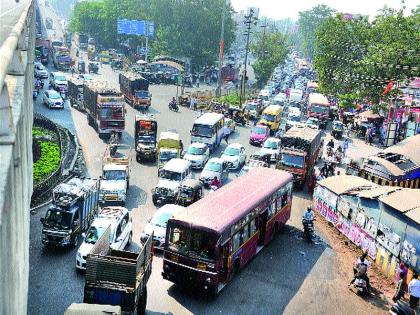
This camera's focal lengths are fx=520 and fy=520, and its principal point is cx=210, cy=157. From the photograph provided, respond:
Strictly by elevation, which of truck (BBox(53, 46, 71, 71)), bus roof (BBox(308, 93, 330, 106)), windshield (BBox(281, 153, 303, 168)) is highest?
truck (BBox(53, 46, 71, 71))

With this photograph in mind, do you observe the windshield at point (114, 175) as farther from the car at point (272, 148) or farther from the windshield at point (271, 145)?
the windshield at point (271, 145)

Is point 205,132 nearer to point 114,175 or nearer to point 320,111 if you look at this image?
point 114,175

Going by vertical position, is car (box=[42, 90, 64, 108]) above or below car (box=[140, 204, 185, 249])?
above

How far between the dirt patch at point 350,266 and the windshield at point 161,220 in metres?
6.53

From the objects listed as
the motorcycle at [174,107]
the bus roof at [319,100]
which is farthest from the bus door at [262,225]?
the bus roof at [319,100]

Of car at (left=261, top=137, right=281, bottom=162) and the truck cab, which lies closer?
the truck cab

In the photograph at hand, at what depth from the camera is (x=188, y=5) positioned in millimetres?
76125

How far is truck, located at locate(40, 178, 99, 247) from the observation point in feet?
58.2

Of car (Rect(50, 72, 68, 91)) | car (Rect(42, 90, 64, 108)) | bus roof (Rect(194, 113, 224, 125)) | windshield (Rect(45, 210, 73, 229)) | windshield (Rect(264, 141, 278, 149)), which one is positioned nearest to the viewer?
windshield (Rect(45, 210, 73, 229))

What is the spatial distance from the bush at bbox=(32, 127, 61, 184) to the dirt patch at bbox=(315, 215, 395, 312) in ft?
42.0

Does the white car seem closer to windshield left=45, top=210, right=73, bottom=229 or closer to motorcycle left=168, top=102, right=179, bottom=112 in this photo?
windshield left=45, top=210, right=73, bottom=229

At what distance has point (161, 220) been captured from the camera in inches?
757

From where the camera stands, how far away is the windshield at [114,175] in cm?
2402

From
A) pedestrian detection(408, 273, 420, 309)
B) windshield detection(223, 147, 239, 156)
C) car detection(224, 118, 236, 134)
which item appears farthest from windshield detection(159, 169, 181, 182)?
car detection(224, 118, 236, 134)
